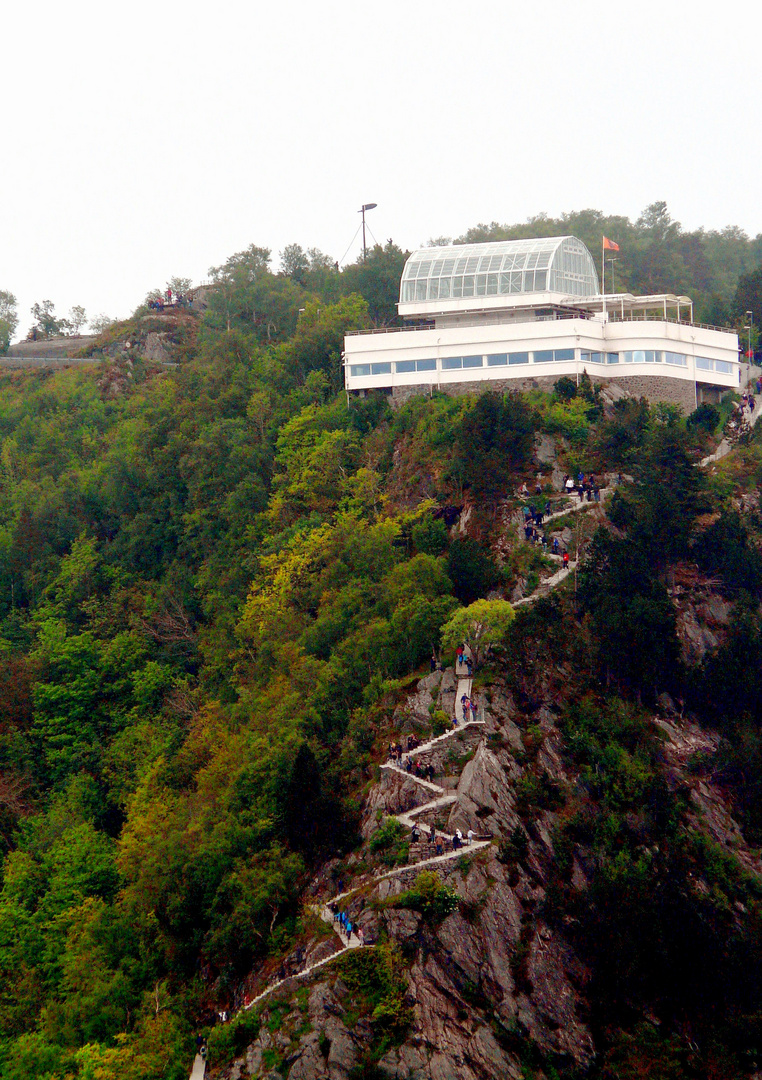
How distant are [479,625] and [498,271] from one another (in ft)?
88.7

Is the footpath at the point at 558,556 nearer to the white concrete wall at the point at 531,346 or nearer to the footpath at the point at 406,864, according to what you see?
the footpath at the point at 406,864

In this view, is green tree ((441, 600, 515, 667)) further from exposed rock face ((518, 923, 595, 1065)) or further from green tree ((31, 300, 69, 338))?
green tree ((31, 300, 69, 338))

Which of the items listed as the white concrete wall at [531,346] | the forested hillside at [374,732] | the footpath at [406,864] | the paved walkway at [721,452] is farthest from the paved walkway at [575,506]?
the footpath at [406,864]

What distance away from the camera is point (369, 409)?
243 ft

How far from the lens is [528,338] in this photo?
7225 centimetres

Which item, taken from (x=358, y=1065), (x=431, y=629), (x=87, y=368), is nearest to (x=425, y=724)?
(x=431, y=629)

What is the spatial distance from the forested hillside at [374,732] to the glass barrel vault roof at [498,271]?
22.1 feet

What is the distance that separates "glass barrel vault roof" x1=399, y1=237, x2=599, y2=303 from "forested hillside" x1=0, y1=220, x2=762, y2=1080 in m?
6.75

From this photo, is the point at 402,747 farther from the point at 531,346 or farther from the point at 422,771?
the point at 531,346

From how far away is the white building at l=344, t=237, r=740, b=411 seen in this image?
72312 millimetres

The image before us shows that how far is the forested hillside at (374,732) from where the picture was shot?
153ft

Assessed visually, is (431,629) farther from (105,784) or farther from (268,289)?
(268,289)

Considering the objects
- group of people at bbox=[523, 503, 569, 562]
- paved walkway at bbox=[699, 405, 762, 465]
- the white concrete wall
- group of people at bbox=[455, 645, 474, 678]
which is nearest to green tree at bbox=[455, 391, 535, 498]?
group of people at bbox=[523, 503, 569, 562]

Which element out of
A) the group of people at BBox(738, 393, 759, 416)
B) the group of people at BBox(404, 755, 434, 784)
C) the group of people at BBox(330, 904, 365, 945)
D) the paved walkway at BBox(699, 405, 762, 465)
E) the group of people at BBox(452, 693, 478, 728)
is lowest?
the group of people at BBox(330, 904, 365, 945)
